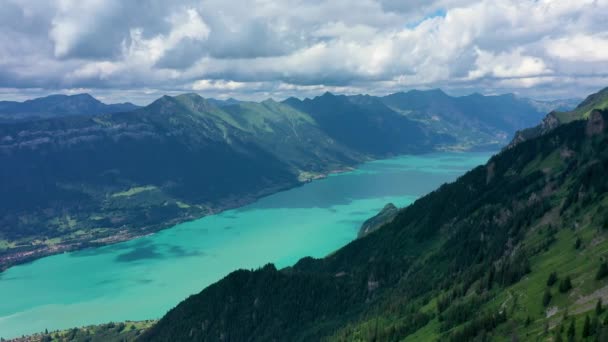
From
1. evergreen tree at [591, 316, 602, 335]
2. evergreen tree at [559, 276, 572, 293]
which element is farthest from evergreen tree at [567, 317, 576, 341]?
evergreen tree at [559, 276, 572, 293]

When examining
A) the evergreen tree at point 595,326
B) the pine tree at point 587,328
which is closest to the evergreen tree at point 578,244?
the evergreen tree at point 595,326

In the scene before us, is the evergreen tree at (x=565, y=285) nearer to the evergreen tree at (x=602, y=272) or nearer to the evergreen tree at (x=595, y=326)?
the evergreen tree at (x=602, y=272)

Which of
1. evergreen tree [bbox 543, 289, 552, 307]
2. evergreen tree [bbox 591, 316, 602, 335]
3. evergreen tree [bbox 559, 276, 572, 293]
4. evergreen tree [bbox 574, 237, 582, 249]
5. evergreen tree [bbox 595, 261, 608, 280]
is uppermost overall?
evergreen tree [bbox 595, 261, 608, 280]

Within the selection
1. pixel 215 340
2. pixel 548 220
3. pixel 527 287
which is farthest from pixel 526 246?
pixel 215 340

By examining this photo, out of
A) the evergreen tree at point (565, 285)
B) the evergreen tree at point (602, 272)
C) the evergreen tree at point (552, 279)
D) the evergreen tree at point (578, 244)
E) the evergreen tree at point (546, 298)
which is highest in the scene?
the evergreen tree at point (602, 272)

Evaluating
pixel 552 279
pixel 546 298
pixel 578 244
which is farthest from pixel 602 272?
pixel 578 244

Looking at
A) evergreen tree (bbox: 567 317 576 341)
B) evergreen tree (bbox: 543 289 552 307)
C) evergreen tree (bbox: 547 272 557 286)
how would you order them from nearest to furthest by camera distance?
evergreen tree (bbox: 567 317 576 341), evergreen tree (bbox: 543 289 552 307), evergreen tree (bbox: 547 272 557 286)

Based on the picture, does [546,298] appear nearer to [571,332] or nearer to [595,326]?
[571,332]

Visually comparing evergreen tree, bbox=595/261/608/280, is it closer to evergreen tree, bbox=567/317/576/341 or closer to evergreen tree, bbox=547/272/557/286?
evergreen tree, bbox=547/272/557/286

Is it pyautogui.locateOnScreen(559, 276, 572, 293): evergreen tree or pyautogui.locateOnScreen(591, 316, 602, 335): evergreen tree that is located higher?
pyautogui.locateOnScreen(591, 316, 602, 335): evergreen tree

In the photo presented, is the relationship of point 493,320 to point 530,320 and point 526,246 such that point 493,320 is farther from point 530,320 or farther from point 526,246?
point 526,246

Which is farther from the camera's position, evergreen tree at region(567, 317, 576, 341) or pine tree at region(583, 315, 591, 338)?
evergreen tree at region(567, 317, 576, 341)
